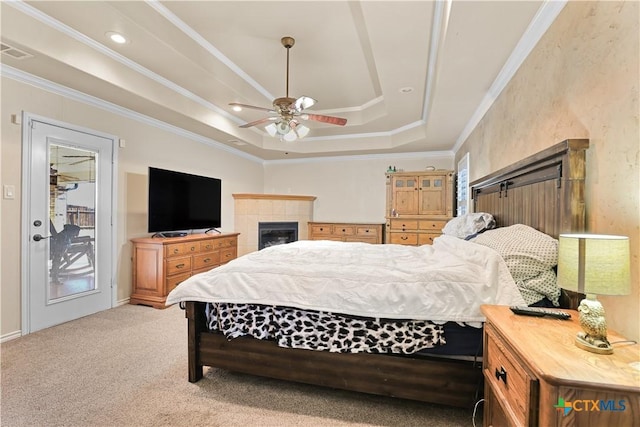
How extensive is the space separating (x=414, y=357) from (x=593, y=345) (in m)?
0.95

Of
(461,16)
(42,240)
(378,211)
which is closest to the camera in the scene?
(461,16)

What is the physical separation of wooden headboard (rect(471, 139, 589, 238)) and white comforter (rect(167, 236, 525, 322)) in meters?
0.40

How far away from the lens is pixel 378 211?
6617 mm

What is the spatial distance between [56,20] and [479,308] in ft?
12.5

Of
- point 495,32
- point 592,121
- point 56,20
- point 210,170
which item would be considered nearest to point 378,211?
point 210,170

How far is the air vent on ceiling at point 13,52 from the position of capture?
241cm

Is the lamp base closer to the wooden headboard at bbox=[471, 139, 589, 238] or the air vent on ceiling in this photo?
the wooden headboard at bbox=[471, 139, 589, 238]

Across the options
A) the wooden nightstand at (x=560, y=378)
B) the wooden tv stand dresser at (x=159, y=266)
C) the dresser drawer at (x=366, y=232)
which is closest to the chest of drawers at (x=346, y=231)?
the dresser drawer at (x=366, y=232)

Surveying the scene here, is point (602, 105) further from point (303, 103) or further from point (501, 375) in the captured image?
point (303, 103)

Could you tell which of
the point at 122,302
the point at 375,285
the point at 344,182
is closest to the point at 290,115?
the point at 375,285

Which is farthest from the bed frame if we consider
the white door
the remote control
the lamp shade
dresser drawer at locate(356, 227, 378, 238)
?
dresser drawer at locate(356, 227, 378, 238)

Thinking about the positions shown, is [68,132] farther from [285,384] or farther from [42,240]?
[285,384]

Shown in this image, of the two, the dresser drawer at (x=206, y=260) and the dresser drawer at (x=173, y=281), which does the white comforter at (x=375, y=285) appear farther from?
the dresser drawer at (x=206, y=260)

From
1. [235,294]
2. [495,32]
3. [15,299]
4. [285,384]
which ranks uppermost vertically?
[495,32]
